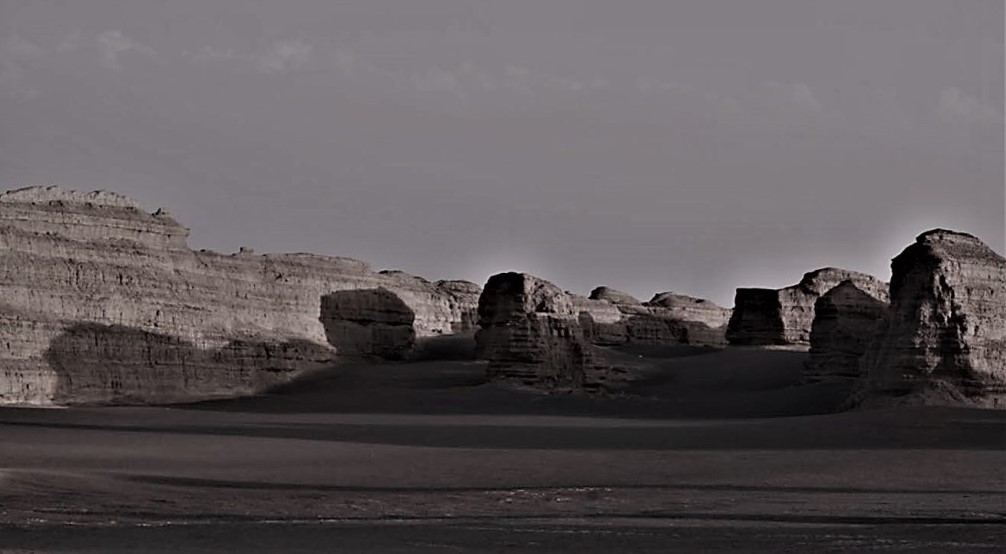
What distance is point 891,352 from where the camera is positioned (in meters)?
33.3

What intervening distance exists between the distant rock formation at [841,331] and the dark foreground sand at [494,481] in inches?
200

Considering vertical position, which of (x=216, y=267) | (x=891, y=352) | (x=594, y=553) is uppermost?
(x=216, y=267)

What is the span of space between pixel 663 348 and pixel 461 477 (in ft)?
144

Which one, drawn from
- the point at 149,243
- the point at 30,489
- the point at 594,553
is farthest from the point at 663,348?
the point at 594,553

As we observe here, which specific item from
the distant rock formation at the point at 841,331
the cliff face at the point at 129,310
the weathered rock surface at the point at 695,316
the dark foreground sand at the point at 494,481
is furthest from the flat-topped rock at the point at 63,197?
the weathered rock surface at the point at 695,316

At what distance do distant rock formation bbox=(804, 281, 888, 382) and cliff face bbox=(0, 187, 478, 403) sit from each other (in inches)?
634

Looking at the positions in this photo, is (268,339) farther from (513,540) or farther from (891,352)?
(513,540)

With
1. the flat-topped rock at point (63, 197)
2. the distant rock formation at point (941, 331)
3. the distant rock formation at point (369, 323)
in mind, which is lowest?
the distant rock formation at point (941, 331)

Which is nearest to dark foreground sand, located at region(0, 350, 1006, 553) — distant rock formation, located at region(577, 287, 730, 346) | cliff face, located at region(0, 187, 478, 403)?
cliff face, located at region(0, 187, 478, 403)

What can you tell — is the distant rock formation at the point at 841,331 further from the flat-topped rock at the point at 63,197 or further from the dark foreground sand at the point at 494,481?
the flat-topped rock at the point at 63,197

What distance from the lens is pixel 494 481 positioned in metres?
21.2

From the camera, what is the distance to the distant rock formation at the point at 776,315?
57844 millimetres

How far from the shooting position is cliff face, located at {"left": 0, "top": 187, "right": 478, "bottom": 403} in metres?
38.8

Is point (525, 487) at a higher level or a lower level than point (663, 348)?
lower
